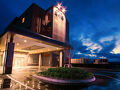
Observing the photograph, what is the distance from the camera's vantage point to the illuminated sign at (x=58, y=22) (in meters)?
28.3

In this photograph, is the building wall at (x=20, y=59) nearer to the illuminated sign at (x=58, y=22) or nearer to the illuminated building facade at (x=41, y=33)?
the illuminated building facade at (x=41, y=33)

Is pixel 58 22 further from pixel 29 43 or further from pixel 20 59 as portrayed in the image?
pixel 20 59

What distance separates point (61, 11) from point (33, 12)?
9647 mm

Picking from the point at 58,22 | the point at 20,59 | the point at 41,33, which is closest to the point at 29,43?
the point at 41,33

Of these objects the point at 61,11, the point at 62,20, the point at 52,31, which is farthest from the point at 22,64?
the point at 61,11

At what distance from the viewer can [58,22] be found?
29422 millimetres

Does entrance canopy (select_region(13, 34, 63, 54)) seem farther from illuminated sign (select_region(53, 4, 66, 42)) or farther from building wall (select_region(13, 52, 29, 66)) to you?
building wall (select_region(13, 52, 29, 66))

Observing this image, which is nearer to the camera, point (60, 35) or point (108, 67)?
point (108, 67)

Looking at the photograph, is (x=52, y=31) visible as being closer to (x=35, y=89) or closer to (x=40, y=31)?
(x=40, y=31)

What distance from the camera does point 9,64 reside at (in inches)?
461

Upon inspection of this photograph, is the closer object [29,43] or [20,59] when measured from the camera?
[29,43]

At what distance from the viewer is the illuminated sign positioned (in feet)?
93.0

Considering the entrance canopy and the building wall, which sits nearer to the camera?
the entrance canopy

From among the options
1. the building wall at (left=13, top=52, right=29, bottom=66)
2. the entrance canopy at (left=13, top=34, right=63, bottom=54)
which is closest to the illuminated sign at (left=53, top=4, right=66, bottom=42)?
the entrance canopy at (left=13, top=34, right=63, bottom=54)
